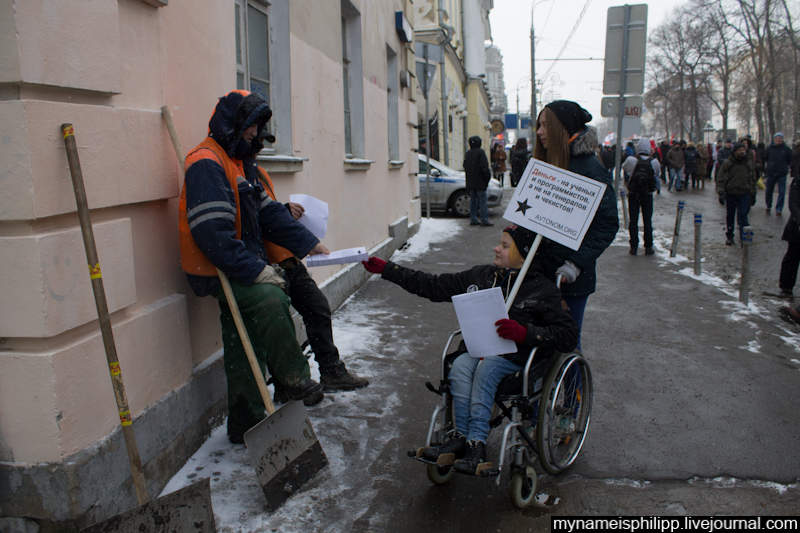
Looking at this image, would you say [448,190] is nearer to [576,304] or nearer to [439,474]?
[576,304]

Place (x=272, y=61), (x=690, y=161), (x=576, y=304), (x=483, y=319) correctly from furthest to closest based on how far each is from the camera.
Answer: (x=690, y=161), (x=272, y=61), (x=576, y=304), (x=483, y=319)

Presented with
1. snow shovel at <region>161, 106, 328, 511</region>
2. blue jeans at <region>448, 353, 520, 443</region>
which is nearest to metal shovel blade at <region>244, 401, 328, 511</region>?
snow shovel at <region>161, 106, 328, 511</region>

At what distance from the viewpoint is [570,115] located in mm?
3680

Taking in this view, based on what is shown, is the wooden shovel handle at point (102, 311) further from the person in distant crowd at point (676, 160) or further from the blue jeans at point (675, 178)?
the blue jeans at point (675, 178)

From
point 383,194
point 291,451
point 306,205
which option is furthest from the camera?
point 383,194

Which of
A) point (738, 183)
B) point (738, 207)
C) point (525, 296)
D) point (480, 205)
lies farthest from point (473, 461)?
point (480, 205)

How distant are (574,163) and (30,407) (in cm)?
283

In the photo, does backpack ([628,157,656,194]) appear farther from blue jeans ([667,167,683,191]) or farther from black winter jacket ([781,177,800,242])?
blue jeans ([667,167,683,191])

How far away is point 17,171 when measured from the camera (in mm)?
2383

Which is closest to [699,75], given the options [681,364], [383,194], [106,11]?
[383,194]

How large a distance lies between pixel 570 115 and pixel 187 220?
6.85 feet

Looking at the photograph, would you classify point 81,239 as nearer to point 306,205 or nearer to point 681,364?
point 306,205

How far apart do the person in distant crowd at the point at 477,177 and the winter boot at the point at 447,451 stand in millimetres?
11190

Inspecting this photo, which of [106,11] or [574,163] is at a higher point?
[106,11]
